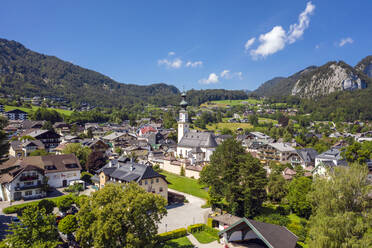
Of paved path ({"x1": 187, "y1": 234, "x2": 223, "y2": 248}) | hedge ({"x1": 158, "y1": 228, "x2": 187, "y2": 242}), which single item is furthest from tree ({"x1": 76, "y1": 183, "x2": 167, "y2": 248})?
paved path ({"x1": 187, "y1": 234, "x2": 223, "y2": 248})

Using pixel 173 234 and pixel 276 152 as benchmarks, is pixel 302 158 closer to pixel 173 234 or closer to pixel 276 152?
pixel 276 152

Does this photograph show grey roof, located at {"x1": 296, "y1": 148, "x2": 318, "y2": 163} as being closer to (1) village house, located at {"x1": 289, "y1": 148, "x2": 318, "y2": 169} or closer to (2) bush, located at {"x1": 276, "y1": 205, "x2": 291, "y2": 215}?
(1) village house, located at {"x1": 289, "y1": 148, "x2": 318, "y2": 169}

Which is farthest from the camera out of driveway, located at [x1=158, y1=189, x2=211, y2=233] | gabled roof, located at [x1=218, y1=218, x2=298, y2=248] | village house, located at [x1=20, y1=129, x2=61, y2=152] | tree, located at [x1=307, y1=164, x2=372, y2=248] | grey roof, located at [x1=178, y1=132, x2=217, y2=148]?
village house, located at [x1=20, y1=129, x2=61, y2=152]

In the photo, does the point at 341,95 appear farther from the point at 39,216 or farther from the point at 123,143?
the point at 39,216

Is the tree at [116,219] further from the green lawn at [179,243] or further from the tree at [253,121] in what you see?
the tree at [253,121]

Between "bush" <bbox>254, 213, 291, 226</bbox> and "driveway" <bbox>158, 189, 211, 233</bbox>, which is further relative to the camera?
"driveway" <bbox>158, 189, 211, 233</bbox>

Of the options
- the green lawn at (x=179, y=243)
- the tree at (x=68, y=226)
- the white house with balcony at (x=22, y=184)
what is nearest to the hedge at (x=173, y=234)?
the green lawn at (x=179, y=243)

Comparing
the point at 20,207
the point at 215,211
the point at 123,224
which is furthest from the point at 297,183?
the point at 20,207

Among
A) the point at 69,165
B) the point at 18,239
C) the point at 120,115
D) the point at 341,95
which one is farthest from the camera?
the point at 341,95
